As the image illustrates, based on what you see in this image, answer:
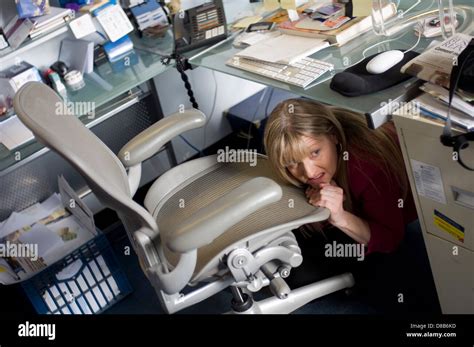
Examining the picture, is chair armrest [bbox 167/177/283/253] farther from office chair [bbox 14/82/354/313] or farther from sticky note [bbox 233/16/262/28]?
sticky note [bbox 233/16/262/28]

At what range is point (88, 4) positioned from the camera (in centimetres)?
197

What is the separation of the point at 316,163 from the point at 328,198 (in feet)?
0.42

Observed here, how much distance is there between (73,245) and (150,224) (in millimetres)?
708

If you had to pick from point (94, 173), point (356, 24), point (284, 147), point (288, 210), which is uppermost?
point (94, 173)

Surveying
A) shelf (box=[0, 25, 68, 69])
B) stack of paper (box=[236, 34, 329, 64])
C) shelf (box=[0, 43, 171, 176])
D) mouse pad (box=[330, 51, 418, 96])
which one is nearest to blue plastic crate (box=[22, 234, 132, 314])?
shelf (box=[0, 43, 171, 176])

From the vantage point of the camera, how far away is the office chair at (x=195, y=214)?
110cm

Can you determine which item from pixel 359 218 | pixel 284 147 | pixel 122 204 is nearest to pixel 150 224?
pixel 122 204

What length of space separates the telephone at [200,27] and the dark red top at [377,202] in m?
0.71

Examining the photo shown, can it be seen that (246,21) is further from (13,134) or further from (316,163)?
(13,134)

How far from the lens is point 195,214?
1.13 metres

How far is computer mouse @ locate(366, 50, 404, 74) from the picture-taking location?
1.35 m

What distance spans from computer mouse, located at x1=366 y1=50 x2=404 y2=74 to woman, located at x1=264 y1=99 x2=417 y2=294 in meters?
0.14

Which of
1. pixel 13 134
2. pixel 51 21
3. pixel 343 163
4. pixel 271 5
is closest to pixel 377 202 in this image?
pixel 343 163

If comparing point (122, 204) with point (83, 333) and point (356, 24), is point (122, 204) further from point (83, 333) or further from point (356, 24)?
point (356, 24)
